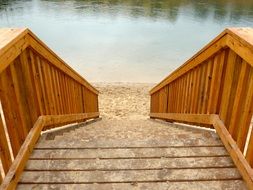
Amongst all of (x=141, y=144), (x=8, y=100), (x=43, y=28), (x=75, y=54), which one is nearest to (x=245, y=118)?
(x=141, y=144)

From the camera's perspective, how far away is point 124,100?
1145 centimetres

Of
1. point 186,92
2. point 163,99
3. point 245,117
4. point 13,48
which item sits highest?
point 13,48

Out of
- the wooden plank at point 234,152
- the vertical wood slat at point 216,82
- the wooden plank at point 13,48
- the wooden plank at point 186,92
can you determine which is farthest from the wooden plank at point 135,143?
the wooden plank at point 186,92

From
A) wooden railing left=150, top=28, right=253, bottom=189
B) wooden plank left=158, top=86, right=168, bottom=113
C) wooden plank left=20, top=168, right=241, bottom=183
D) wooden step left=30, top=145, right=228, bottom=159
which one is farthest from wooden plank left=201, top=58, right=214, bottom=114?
wooden plank left=158, top=86, right=168, bottom=113

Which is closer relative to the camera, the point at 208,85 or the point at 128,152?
the point at 128,152

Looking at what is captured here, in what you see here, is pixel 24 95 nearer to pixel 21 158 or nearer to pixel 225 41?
pixel 21 158

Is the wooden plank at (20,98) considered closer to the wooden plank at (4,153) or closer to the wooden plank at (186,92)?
the wooden plank at (4,153)

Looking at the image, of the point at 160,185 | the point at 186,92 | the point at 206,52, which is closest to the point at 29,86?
the point at 160,185

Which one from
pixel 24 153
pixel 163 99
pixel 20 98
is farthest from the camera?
pixel 163 99

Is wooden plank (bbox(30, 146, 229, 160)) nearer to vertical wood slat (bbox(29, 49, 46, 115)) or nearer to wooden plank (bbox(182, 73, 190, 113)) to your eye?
vertical wood slat (bbox(29, 49, 46, 115))

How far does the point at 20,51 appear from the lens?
8.54 feet

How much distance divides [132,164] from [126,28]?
22.9 meters

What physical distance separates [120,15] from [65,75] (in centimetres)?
2584

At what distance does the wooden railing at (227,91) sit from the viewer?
253cm
